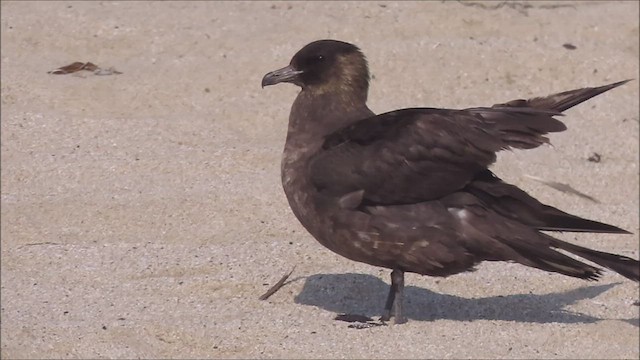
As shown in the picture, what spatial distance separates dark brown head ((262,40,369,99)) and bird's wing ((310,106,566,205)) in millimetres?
496

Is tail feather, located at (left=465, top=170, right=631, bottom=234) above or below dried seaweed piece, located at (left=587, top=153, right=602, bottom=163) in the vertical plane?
above

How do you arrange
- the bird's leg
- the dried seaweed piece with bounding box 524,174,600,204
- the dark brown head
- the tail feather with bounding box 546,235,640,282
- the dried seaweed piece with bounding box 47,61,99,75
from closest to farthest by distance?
the tail feather with bounding box 546,235,640,282, the bird's leg, the dark brown head, the dried seaweed piece with bounding box 524,174,600,204, the dried seaweed piece with bounding box 47,61,99,75

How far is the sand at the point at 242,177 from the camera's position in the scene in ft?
20.2

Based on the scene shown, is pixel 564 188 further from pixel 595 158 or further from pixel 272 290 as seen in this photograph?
pixel 272 290

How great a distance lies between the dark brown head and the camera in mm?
6602

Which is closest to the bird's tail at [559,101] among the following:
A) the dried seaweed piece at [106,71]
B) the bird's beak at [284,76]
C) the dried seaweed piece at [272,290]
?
the bird's beak at [284,76]

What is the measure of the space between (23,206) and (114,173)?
567 millimetres

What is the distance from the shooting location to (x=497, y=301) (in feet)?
21.6

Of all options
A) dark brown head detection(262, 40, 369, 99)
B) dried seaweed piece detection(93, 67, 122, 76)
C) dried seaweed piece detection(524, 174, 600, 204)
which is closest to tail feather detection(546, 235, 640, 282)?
dark brown head detection(262, 40, 369, 99)

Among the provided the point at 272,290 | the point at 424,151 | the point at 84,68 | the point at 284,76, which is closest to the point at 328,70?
the point at 284,76

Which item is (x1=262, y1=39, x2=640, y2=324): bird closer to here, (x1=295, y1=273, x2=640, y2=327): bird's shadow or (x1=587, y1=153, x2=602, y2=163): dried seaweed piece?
(x1=295, y1=273, x2=640, y2=327): bird's shadow

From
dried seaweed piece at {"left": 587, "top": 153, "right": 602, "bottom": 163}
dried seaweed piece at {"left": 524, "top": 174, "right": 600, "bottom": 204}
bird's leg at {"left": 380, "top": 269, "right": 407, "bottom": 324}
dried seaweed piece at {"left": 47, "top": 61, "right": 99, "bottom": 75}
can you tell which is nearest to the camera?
bird's leg at {"left": 380, "top": 269, "right": 407, "bottom": 324}

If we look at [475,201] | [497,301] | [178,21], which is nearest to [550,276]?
[497,301]

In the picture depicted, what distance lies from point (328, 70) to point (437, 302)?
1140 millimetres
